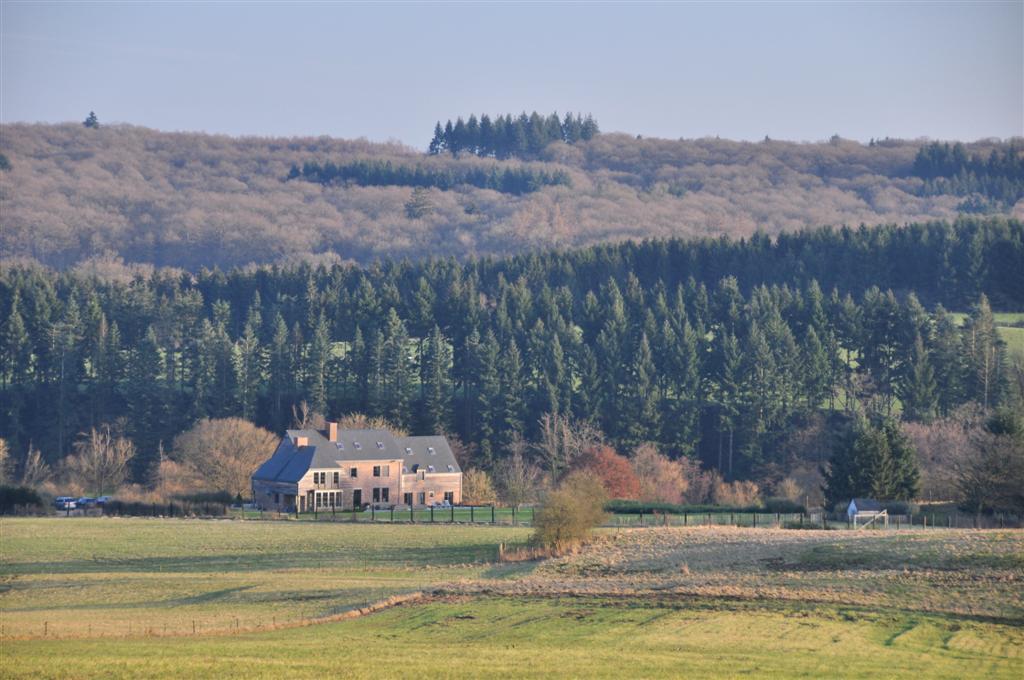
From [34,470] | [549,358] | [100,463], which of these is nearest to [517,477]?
[549,358]

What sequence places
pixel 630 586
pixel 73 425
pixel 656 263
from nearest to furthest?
pixel 630 586 < pixel 73 425 < pixel 656 263

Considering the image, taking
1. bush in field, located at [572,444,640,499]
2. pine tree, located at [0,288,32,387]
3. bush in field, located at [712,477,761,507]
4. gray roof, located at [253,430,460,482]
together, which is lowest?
bush in field, located at [712,477,761,507]

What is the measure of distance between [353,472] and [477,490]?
31.4 ft

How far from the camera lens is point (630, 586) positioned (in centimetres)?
4259

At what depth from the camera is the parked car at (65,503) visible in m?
77.3

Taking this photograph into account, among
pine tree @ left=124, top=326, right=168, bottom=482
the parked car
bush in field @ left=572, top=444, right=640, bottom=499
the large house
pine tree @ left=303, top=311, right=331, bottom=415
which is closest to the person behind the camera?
the parked car

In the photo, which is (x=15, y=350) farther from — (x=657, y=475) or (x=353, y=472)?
(x=657, y=475)

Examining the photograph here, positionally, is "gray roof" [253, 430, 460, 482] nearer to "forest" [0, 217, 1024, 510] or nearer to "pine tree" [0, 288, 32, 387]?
"forest" [0, 217, 1024, 510]

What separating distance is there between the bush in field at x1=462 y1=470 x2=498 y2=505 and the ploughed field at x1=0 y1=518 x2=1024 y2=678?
29.8 metres

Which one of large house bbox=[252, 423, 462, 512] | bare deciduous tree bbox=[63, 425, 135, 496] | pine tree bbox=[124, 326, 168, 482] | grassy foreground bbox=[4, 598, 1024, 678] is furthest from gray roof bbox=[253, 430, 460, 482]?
grassy foreground bbox=[4, 598, 1024, 678]

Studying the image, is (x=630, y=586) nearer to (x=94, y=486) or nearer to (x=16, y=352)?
(x=94, y=486)

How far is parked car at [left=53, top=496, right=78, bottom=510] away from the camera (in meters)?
77.3

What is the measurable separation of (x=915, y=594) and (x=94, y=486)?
7055cm

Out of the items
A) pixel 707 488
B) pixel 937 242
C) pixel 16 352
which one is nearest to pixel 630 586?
pixel 707 488
